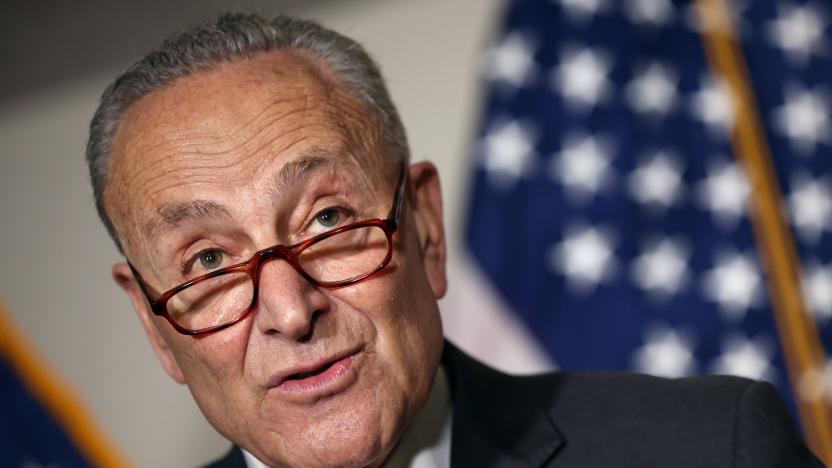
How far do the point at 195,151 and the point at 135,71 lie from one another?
249 millimetres

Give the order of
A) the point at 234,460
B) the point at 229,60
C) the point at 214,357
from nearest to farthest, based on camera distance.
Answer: the point at 214,357, the point at 229,60, the point at 234,460

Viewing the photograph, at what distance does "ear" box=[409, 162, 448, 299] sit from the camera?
6.36 ft

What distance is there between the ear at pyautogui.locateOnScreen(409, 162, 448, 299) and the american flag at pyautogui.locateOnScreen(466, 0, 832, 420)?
1809 millimetres

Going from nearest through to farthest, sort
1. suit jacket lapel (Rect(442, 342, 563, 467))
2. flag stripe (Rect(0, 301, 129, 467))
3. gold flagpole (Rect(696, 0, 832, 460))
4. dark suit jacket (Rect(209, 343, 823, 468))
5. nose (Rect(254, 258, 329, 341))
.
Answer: nose (Rect(254, 258, 329, 341)) < dark suit jacket (Rect(209, 343, 823, 468)) < suit jacket lapel (Rect(442, 342, 563, 467)) < gold flagpole (Rect(696, 0, 832, 460)) < flag stripe (Rect(0, 301, 129, 467))

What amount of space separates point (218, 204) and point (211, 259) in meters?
0.11

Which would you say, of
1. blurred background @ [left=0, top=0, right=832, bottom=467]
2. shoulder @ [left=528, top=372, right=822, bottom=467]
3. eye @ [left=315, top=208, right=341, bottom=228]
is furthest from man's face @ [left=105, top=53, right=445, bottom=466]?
blurred background @ [left=0, top=0, right=832, bottom=467]

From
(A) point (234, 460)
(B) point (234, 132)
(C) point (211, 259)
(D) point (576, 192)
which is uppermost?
(B) point (234, 132)

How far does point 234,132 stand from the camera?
1715mm

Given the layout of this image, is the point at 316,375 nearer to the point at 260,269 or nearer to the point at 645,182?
the point at 260,269

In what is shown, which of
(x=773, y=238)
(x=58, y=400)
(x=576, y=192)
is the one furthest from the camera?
(x=58, y=400)

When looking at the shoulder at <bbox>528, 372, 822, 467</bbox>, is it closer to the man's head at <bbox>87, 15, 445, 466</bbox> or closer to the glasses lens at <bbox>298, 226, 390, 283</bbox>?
the man's head at <bbox>87, 15, 445, 466</bbox>

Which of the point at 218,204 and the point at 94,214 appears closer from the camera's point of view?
the point at 218,204

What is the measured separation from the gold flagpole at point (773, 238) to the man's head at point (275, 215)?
2076 millimetres

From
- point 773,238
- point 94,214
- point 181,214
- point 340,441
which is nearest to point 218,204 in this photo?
point 181,214
